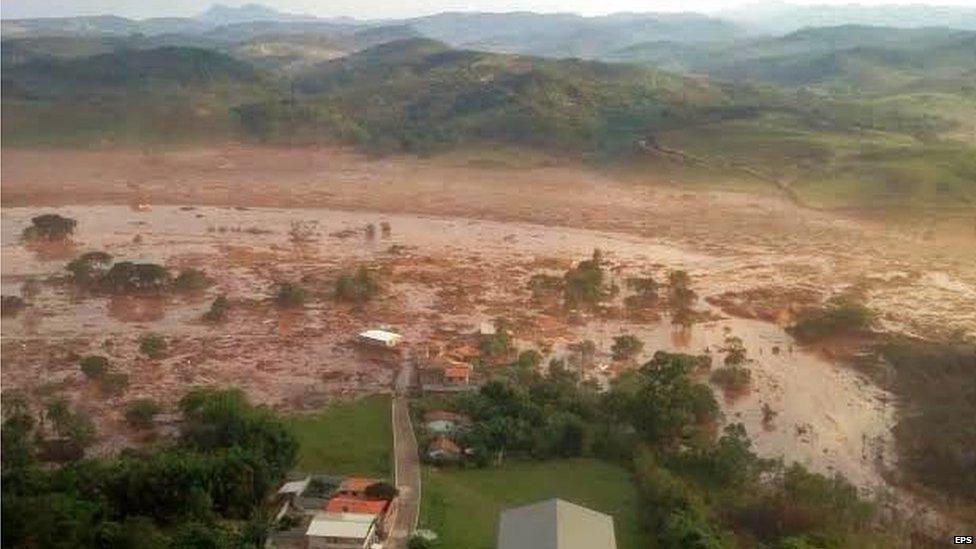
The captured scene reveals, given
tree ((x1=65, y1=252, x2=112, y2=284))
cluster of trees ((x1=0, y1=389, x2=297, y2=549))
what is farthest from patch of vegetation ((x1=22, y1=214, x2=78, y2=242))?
cluster of trees ((x1=0, y1=389, x2=297, y2=549))

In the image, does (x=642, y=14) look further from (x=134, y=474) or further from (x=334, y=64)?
(x=134, y=474)

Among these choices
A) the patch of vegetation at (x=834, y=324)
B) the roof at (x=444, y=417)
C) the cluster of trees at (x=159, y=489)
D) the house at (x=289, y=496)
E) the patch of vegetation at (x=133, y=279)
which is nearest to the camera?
the cluster of trees at (x=159, y=489)

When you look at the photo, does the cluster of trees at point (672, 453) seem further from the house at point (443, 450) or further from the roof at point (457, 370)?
the roof at point (457, 370)

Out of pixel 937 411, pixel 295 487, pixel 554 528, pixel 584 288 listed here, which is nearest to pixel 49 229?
pixel 584 288

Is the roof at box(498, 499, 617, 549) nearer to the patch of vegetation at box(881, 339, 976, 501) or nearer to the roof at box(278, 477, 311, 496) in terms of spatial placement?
the roof at box(278, 477, 311, 496)

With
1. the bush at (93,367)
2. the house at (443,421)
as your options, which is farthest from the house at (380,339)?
the bush at (93,367)

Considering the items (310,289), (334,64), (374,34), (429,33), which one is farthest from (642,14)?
(310,289)
